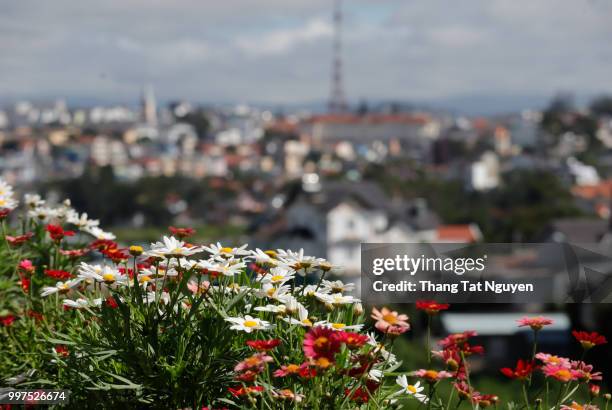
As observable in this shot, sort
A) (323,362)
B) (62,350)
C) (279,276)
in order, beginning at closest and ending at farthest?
(323,362) < (279,276) < (62,350)

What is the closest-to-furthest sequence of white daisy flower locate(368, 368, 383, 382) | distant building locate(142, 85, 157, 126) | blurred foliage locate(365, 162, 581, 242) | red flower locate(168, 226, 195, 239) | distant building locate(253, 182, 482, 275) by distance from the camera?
white daisy flower locate(368, 368, 383, 382), red flower locate(168, 226, 195, 239), distant building locate(253, 182, 482, 275), blurred foliage locate(365, 162, 581, 242), distant building locate(142, 85, 157, 126)

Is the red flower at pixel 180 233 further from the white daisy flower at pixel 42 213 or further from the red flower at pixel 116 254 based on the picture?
the white daisy flower at pixel 42 213

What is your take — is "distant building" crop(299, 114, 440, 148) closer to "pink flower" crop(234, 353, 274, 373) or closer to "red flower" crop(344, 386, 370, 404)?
"red flower" crop(344, 386, 370, 404)

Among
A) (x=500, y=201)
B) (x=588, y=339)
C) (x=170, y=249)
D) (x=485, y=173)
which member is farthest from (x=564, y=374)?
(x=485, y=173)

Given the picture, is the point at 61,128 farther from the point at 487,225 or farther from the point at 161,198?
the point at 487,225

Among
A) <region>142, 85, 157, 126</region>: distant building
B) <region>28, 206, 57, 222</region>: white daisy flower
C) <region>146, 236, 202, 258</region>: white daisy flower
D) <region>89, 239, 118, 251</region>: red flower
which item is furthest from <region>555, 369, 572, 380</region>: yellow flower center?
<region>142, 85, 157, 126</region>: distant building

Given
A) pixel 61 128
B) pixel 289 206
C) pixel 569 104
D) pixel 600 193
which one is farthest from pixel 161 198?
pixel 569 104

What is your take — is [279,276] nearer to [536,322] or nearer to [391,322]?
[391,322]
